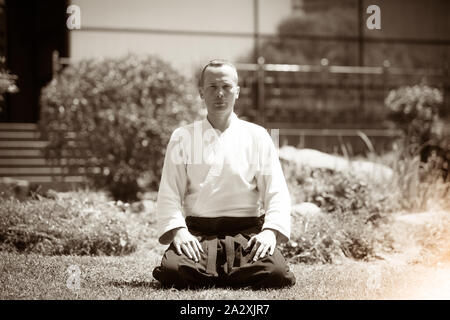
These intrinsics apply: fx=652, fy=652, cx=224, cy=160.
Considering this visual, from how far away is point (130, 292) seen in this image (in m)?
3.39

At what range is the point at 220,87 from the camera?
3629 mm

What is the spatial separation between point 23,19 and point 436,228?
8177 mm

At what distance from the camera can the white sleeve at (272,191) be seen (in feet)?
11.7

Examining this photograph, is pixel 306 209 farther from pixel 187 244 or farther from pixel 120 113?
pixel 120 113

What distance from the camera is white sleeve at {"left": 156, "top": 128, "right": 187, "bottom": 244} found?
3.56 meters

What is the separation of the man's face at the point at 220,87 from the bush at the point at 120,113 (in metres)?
3.60

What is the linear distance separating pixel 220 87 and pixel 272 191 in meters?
0.65

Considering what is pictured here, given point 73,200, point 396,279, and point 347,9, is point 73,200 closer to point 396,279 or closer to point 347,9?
point 396,279

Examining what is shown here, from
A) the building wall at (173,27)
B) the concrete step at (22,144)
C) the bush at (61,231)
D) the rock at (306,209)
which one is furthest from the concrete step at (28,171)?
the rock at (306,209)

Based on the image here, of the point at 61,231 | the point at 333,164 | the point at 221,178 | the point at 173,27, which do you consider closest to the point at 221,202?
the point at 221,178

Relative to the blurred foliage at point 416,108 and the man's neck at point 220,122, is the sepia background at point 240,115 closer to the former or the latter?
the blurred foliage at point 416,108

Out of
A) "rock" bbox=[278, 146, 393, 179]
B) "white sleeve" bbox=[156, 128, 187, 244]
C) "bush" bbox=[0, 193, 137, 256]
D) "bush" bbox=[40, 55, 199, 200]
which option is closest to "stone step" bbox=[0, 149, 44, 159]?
"bush" bbox=[40, 55, 199, 200]

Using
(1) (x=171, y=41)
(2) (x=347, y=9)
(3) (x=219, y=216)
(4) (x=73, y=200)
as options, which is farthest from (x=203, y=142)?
(2) (x=347, y=9)

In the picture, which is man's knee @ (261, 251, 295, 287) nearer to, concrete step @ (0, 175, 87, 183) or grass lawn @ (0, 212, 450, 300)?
grass lawn @ (0, 212, 450, 300)
